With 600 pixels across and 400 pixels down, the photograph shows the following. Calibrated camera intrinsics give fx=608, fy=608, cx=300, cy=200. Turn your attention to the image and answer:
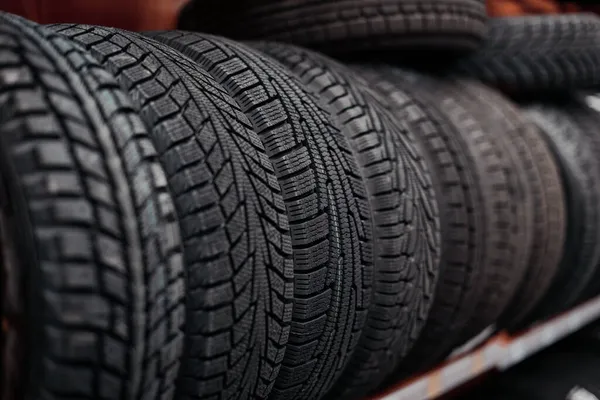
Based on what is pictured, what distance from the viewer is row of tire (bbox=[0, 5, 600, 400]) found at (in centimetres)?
41

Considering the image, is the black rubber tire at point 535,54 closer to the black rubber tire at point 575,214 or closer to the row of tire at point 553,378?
the black rubber tire at point 575,214

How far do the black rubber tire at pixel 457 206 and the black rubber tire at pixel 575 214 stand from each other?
360 mm

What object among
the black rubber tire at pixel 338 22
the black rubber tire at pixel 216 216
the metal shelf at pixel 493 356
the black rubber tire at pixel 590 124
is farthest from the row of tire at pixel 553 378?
the black rubber tire at pixel 216 216

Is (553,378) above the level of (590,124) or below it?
below

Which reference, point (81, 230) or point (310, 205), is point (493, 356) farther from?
point (81, 230)

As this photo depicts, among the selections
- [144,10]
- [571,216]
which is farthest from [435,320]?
[144,10]

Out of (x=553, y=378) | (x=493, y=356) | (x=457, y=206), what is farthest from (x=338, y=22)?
(x=553, y=378)

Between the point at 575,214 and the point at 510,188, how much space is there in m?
0.36

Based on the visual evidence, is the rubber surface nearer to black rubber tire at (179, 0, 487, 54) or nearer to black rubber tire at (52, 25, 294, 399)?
black rubber tire at (179, 0, 487, 54)

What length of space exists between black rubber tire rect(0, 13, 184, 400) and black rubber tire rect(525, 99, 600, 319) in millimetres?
1050

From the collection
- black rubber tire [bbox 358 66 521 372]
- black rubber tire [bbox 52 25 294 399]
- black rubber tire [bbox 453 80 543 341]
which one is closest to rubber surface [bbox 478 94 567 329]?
black rubber tire [bbox 453 80 543 341]

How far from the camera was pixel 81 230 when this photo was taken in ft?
1.33

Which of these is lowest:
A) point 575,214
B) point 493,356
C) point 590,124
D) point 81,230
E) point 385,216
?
point 493,356

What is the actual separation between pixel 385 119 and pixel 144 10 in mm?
710
